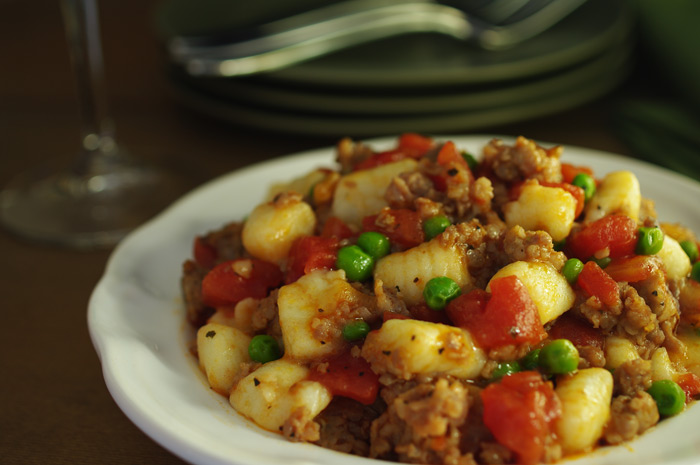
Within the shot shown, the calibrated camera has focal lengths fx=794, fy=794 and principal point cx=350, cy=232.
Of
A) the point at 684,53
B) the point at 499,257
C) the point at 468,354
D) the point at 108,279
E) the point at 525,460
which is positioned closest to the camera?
the point at 525,460

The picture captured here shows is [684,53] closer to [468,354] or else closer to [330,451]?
[468,354]

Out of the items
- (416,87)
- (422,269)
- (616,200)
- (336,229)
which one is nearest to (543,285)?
(422,269)

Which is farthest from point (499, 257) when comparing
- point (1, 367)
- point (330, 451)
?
point (1, 367)

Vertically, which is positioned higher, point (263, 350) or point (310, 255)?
point (310, 255)

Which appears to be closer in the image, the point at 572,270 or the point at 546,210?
the point at 572,270

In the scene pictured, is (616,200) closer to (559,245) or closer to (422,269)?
(559,245)

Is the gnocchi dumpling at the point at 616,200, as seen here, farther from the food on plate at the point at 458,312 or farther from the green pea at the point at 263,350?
the green pea at the point at 263,350
